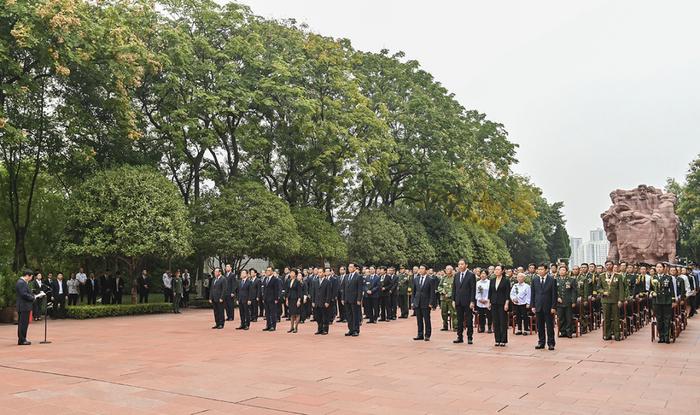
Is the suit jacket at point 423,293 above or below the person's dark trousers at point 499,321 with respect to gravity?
above

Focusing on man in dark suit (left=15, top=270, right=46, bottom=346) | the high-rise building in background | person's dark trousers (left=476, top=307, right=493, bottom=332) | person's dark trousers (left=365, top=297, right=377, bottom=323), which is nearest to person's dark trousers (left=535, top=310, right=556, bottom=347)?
person's dark trousers (left=476, top=307, right=493, bottom=332)

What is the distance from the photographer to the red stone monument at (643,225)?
1120 inches

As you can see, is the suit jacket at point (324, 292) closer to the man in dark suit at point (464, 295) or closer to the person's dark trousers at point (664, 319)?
the man in dark suit at point (464, 295)

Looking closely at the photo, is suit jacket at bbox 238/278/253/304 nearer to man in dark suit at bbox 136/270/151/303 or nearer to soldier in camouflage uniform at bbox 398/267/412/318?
soldier in camouflage uniform at bbox 398/267/412/318

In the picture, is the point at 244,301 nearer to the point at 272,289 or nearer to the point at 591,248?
the point at 272,289

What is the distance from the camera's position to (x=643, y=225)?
28.6 metres

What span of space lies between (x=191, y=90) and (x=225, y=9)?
16.0 feet

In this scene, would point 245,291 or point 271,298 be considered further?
point 245,291

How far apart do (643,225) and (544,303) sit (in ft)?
60.7

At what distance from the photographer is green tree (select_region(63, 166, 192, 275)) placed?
72.1ft

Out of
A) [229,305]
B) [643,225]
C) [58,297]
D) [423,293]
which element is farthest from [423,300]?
[643,225]

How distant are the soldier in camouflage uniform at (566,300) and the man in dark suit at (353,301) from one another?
485 cm

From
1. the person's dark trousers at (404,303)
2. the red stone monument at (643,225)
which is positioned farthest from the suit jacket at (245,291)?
the red stone monument at (643,225)

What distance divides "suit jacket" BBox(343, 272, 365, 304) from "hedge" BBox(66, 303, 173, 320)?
417 inches
